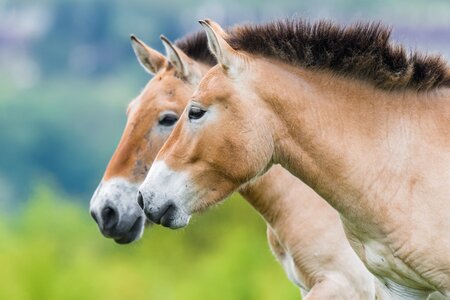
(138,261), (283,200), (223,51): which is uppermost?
(223,51)

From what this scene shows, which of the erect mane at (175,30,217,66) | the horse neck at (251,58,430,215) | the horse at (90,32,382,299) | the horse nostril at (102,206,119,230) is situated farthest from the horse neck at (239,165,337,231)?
the horse neck at (251,58,430,215)

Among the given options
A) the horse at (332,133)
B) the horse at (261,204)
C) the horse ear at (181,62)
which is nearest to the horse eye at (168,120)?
the horse at (261,204)

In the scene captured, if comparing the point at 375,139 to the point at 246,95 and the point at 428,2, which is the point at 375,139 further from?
the point at 428,2

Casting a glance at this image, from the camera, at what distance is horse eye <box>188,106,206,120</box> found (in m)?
6.69

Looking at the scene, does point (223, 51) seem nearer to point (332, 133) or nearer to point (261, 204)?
point (332, 133)

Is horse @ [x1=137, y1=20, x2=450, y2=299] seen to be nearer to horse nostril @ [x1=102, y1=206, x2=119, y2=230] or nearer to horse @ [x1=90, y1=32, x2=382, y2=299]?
horse @ [x1=90, y1=32, x2=382, y2=299]

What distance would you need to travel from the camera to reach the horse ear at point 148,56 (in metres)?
9.21

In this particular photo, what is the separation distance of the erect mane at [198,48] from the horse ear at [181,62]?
0.81ft

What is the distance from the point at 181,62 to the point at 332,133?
238 cm

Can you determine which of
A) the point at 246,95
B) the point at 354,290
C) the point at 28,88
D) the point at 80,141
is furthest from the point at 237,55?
the point at 28,88

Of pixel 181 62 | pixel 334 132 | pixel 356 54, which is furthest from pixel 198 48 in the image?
pixel 334 132

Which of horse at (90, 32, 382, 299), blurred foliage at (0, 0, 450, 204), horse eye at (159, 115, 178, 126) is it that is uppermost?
horse eye at (159, 115, 178, 126)

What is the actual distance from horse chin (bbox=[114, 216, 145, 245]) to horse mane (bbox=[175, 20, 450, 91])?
229cm

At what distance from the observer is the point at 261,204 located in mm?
8406
